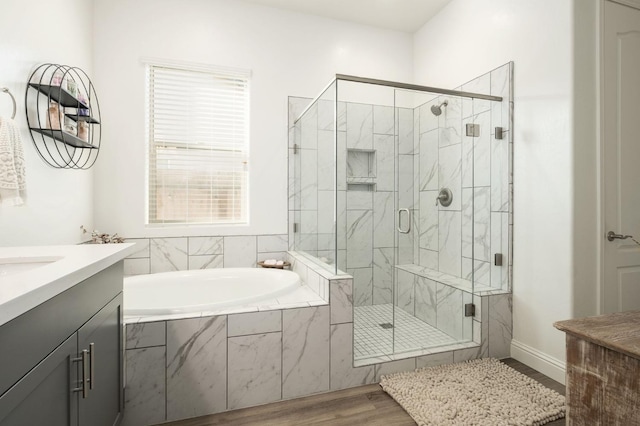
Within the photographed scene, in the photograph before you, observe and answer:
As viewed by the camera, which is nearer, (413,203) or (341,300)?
(341,300)

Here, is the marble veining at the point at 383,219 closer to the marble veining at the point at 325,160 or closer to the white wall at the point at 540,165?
the marble veining at the point at 325,160

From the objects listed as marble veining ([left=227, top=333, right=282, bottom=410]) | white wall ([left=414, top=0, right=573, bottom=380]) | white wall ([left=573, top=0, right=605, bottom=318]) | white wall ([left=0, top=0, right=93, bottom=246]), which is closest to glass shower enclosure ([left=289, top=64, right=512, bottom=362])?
white wall ([left=414, top=0, right=573, bottom=380])

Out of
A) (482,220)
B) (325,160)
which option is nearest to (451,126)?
(482,220)

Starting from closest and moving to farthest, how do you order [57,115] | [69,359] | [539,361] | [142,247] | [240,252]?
[69,359], [57,115], [539,361], [142,247], [240,252]

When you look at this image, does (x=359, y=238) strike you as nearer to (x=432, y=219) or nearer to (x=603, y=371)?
(x=432, y=219)

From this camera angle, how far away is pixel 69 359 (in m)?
0.92

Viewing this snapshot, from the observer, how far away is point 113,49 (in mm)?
2672

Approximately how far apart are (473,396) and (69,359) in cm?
192

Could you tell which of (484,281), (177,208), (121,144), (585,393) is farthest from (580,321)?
(121,144)

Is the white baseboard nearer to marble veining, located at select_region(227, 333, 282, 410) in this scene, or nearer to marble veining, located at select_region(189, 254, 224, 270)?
marble veining, located at select_region(227, 333, 282, 410)

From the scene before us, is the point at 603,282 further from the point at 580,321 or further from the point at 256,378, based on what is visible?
the point at 256,378

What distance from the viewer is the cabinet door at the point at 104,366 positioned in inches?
41.4

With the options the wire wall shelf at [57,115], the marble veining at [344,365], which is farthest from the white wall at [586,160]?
the wire wall shelf at [57,115]

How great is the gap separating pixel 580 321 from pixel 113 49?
3.53 meters
